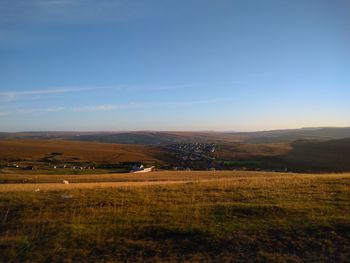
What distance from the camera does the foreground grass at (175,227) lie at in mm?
10359

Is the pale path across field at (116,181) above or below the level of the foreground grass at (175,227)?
below

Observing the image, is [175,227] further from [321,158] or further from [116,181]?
[321,158]

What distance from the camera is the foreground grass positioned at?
1036 cm

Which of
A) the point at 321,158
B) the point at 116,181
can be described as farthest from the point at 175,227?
the point at 321,158

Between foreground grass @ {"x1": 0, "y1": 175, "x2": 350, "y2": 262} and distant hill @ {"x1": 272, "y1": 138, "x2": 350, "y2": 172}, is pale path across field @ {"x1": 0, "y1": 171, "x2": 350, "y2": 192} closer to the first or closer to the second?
foreground grass @ {"x1": 0, "y1": 175, "x2": 350, "y2": 262}

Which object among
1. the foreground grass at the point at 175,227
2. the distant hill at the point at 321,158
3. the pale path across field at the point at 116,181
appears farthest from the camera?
the distant hill at the point at 321,158

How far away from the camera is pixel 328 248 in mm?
10523

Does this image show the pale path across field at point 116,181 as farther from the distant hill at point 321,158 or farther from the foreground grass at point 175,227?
the distant hill at point 321,158

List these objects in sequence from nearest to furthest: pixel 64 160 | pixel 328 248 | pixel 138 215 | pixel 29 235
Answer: pixel 328 248 < pixel 29 235 < pixel 138 215 < pixel 64 160

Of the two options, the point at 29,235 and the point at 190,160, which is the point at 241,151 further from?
the point at 29,235

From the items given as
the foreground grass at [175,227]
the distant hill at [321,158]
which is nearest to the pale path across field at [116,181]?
the foreground grass at [175,227]

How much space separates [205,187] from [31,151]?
106445mm

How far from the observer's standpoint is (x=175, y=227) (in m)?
12.5

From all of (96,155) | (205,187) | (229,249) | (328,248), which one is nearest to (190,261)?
(229,249)
